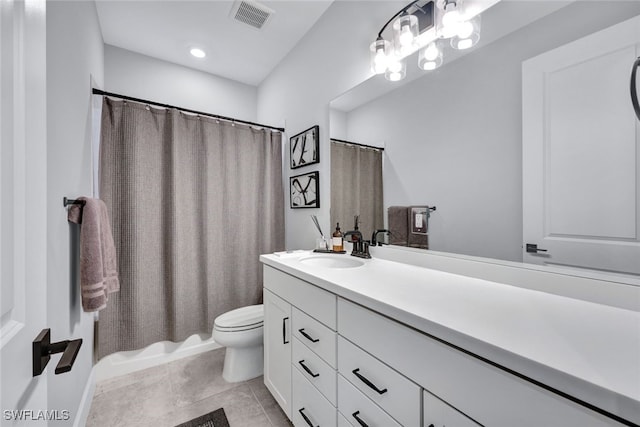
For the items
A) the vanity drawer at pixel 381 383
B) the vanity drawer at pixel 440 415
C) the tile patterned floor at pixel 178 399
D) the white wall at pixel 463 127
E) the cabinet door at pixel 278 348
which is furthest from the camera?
the tile patterned floor at pixel 178 399

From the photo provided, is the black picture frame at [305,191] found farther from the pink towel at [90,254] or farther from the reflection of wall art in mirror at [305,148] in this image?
the pink towel at [90,254]

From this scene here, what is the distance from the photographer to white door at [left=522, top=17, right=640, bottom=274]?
29.0 inches

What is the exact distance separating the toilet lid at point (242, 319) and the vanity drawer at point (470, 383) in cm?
116

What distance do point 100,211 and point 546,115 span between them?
201cm

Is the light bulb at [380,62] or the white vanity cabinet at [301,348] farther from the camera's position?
the light bulb at [380,62]

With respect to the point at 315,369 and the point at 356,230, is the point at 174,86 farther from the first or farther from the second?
the point at 315,369

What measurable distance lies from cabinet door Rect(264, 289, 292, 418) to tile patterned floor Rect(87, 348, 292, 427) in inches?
6.5

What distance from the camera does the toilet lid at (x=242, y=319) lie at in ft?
5.73

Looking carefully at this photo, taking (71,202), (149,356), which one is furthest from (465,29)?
(149,356)

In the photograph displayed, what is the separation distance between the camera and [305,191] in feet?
6.86

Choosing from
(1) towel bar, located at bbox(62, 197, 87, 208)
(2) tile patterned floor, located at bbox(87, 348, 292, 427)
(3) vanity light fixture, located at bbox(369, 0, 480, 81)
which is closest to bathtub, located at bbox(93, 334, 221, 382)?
(2) tile patterned floor, located at bbox(87, 348, 292, 427)

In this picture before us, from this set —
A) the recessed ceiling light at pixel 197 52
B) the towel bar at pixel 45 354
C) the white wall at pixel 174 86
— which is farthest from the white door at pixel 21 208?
the white wall at pixel 174 86

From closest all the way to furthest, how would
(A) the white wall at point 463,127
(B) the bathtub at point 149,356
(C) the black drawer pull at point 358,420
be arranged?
(C) the black drawer pull at point 358,420 → (A) the white wall at point 463,127 → (B) the bathtub at point 149,356

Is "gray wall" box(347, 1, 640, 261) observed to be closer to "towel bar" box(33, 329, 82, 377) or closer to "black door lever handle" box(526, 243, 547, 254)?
"black door lever handle" box(526, 243, 547, 254)
